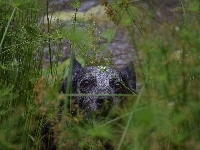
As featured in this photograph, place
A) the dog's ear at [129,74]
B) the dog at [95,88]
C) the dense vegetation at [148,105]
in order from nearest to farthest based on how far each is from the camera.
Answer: the dense vegetation at [148,105], the dog at [95,88], the dog's ear at [129,74]

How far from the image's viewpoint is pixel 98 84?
309 centimetres

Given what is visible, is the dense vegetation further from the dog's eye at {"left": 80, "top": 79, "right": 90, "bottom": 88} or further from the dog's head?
the dog's eye at {"left": 80, "top": 79, "right": 90, "bottom": 88}

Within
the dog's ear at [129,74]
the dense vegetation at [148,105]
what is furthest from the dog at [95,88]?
the dense vegetation at [148,105]

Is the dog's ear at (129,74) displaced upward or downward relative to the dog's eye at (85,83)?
upward

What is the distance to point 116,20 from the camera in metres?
2.23

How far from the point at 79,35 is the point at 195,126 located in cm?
52

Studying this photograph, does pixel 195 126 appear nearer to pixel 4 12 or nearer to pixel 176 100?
pixel 176 100

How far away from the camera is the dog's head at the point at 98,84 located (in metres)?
2.90

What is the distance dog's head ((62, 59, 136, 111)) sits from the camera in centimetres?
290

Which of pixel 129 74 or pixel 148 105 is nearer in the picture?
pixel 148 105

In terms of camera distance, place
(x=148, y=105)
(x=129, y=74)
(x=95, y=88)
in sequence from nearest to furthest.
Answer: (x=148, y=105) < (x=95, y=88) < (x=129, y=74)

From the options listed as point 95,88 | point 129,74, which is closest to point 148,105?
point 95,88

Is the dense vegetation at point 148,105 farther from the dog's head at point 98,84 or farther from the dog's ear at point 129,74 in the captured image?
the dog's ear at point 129,74

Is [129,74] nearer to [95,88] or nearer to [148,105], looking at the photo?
[95,88]
